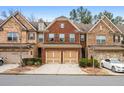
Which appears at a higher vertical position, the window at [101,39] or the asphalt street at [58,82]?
the window at [101,39]

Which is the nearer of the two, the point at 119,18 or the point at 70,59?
the point at 70,59

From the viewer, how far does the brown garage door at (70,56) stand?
3953 centimetres

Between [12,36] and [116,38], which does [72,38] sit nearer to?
[116,38]

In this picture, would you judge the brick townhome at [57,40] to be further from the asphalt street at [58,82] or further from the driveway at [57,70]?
the asphalt street at [58,82]

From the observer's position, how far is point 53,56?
129 feet

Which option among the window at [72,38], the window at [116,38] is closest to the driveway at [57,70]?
the window at [72,38]

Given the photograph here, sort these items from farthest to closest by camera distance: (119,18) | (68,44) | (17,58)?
(119,18), (68,44), (17,58)

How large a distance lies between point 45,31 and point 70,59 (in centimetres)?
619

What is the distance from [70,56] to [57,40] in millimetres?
3649

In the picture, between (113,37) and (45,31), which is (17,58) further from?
(113,37)

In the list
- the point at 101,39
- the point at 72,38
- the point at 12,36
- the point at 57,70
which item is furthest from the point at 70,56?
the point at 57,70

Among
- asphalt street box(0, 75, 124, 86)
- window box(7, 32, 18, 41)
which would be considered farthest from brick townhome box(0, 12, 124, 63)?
asphalt street box(0, 75, 124, 86)

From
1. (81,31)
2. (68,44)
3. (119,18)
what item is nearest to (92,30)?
(81,31)

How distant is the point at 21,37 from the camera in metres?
39.9
